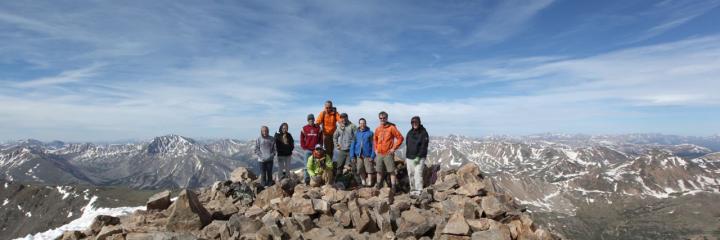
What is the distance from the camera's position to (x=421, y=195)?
2152cm

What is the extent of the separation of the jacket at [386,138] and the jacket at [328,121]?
3.87 metres

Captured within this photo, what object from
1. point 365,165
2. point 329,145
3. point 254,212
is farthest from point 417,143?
point 254,212

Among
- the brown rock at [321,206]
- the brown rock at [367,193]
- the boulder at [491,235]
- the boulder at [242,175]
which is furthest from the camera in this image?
the boulder at [242,175]

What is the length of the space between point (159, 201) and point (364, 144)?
466 inches

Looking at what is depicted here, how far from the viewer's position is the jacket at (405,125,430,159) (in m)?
23.3

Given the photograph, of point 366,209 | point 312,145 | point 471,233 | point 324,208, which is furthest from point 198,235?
point 471,233

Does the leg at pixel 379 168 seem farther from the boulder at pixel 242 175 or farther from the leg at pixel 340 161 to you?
Answer: the boulder at pixel 242 175

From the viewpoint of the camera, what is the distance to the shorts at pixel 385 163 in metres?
23.7

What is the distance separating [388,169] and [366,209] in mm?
5137

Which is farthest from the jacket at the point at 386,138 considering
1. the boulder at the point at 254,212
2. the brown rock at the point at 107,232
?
the brown rock at the point at 107,232

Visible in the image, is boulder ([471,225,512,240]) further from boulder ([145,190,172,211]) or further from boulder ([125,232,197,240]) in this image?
boulder ([145,190,172,211])

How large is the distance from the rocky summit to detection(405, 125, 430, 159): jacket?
2177 mm

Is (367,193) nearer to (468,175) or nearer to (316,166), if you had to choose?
(316,166)

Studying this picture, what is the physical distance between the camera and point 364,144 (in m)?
24.6
